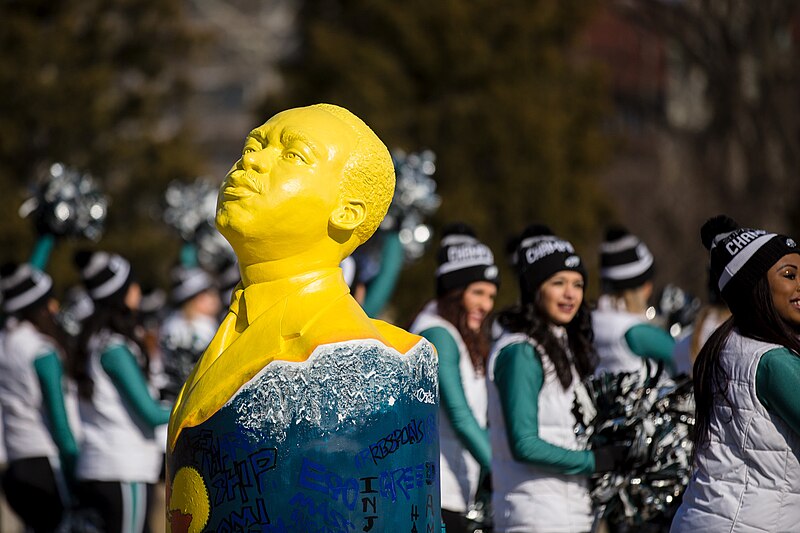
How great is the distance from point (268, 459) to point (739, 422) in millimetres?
1632

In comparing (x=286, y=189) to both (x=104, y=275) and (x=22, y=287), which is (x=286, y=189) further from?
(x=22, y=287)

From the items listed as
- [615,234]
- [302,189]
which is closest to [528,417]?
[302,189]

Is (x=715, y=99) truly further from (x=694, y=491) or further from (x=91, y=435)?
(x=694, y=491)

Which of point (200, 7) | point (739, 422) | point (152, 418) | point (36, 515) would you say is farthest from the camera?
point (200, 7)

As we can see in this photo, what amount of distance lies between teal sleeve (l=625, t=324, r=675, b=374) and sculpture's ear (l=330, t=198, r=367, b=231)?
3356 mm

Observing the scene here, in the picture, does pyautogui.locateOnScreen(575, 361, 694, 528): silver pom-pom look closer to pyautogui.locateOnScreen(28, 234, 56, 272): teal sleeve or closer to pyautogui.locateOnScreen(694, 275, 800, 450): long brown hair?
pyautogui.locateOnScreen(694, 275, 800, 450): long brown hair

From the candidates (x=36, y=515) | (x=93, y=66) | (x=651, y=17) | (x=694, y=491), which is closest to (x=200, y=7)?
(x=93, y=66)

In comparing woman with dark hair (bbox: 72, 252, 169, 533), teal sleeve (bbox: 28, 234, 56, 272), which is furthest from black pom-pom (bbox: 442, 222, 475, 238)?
teal sleeve (bbox: 28, 234, 56, 272)

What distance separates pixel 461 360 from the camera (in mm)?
6656

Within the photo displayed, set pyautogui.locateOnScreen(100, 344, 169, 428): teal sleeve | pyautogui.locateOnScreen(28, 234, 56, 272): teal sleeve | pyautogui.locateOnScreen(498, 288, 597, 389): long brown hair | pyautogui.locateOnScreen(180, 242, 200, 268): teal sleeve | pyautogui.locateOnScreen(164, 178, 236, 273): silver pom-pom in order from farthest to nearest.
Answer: pyautogui.locateOnScreen(164, 178, 236, 273): silver pom-pom, pyautogui.locateOnScreen(180, 242, 200, 268): teal sleeve, pyautogui.locateOnScreen(28, 234, 56, 272): teal sleeve, pyautogui.locateOnScreen(100, 344, 169, 428): teal sleeve, pyautogui.locateOnScreen(498, 288, 597, 389): long brown hair

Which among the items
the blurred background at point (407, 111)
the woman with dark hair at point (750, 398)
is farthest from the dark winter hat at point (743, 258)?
the blurred background at point (407, 111)

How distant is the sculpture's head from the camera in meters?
3.86

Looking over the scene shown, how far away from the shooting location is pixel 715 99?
18.0 m

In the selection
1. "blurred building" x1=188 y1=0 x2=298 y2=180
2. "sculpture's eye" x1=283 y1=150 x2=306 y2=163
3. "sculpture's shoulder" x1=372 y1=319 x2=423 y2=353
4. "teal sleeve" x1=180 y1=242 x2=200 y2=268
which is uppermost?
"blurred building" x1=188 y1=0 x2=298 y2=180
